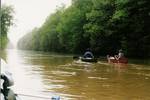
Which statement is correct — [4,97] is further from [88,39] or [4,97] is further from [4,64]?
[88,39]

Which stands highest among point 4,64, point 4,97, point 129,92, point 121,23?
point 121,23

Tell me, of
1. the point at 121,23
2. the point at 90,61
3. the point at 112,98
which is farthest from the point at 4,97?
the point at 121,23

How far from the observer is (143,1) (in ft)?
176

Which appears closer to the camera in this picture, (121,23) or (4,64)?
(4,64)

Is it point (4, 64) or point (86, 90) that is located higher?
point (4, 64)

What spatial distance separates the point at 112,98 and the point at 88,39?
60060 millimetres

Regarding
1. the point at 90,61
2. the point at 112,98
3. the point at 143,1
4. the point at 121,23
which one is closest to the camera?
the point at 112,98

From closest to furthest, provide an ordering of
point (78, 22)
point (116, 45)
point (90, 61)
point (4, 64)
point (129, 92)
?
point (4, 64) → point (129, 92) → point (90, 61) → point (116, 45) → point (78, 22)

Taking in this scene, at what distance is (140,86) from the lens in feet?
66.0

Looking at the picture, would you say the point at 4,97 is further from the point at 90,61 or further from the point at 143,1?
the point at 143,1

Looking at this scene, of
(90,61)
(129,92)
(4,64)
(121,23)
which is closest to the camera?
(4,64)

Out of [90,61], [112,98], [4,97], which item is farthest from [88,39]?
[4,97]

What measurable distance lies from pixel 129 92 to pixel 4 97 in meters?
11.7

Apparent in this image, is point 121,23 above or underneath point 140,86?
above
